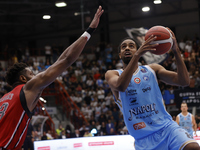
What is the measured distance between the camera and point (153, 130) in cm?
377

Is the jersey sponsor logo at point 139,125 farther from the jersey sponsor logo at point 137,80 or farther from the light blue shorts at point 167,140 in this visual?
the jersey sponsor logo at point 137,80

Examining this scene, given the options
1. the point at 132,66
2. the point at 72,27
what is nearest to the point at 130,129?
the point at 132,66

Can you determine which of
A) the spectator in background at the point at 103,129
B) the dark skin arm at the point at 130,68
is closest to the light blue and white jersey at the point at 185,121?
the spectator in background at the point at 103,129

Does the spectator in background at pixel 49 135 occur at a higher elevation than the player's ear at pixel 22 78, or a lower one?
lower

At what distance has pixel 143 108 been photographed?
3.88 metres

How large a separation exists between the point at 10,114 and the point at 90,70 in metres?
17.0

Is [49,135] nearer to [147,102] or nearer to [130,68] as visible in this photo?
[147,102]

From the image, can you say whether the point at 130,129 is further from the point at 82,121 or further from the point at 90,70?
the point at 90,70

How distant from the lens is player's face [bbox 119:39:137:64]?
13.9 feet

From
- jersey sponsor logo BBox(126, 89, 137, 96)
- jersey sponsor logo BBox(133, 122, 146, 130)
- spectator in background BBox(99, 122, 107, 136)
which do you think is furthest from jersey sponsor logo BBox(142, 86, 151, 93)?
spectator in background BBox(99, 122, 107, 136)

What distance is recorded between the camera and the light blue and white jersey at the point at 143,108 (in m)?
3.82

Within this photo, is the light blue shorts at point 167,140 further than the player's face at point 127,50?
No

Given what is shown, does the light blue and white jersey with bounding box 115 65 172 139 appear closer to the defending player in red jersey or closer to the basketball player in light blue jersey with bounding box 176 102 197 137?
the defending player in red jersey

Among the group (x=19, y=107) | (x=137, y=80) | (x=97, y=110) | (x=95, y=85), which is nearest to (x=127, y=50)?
(x=137, y=80)
